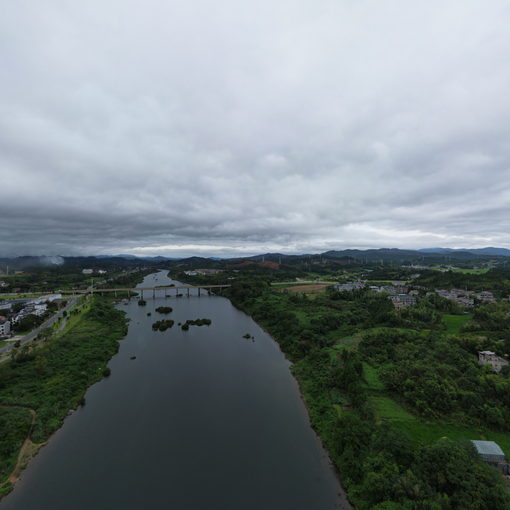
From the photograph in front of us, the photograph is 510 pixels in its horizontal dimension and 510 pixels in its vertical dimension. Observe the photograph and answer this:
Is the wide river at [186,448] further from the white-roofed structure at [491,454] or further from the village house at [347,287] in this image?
the village house at [347,287]

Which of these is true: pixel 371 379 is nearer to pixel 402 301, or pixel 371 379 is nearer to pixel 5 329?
pixel 402 301

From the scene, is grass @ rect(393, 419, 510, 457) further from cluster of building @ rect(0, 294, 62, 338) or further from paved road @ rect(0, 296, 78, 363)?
cluster of building @ rect(0, 294, 62, 338)

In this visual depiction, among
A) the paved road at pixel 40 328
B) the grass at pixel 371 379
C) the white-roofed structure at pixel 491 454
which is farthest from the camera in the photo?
the paved road at pixel 40 328

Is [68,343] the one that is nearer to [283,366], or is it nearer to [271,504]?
[283,366]

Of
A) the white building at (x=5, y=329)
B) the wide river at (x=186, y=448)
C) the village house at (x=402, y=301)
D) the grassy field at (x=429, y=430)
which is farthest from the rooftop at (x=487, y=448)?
the white building at (x=5, y=329)

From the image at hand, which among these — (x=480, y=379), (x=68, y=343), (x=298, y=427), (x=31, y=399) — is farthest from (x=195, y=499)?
(x=68, y=343)

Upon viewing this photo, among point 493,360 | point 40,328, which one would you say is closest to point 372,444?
point 493,360

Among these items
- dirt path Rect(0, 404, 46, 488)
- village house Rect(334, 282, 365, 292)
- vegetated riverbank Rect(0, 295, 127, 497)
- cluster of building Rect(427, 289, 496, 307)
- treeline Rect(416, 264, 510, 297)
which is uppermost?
treeline Rect(416, 264, 510, 297)

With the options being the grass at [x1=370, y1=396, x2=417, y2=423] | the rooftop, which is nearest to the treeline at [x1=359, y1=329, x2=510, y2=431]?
the grass at [x1=370, y1=396, x2=417, y2=423]
